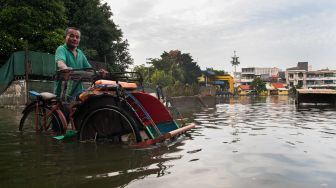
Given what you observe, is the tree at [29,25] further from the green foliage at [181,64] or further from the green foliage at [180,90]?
the green foliage at [181,64]

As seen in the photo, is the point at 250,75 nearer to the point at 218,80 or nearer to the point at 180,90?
the point at 218,80

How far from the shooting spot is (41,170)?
3.65 metres

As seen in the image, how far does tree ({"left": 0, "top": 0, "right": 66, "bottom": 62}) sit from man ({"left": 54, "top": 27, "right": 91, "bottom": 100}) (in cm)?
1382

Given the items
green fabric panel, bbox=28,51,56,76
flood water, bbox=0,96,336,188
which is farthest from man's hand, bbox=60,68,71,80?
green fabric panel, bbox=28,51,56,76

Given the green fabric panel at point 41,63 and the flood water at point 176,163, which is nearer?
the flood water at point 176,163

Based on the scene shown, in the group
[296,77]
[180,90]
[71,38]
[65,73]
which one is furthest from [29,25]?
[296,77]

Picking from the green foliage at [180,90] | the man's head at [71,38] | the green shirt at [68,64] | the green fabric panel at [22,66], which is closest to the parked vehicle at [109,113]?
the green shirt at [68,64]

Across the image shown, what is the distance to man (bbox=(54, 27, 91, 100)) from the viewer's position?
5.71 m

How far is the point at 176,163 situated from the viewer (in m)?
4.01

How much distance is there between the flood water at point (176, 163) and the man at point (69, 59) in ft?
2.83

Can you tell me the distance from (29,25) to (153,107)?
16088 millimetres

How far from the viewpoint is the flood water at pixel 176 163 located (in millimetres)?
3225

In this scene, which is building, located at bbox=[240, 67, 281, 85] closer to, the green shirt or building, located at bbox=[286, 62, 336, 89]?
building, located at bbox=[286, 62, 336, 89]

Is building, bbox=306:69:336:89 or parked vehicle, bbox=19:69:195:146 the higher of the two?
building, bbox=306:69:336:89
